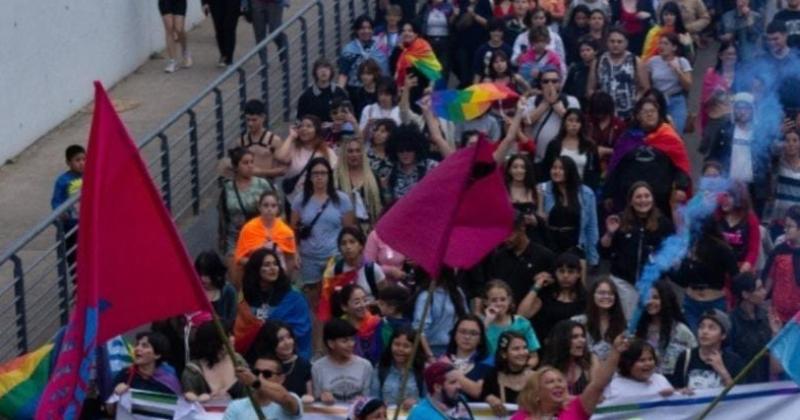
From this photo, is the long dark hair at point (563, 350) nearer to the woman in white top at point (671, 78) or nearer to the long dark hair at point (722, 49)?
the woman in white top at point (671, 78)

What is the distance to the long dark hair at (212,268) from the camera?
50.2 ft

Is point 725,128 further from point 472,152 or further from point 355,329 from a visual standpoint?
point 472,152

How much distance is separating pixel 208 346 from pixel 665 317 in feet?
8.97

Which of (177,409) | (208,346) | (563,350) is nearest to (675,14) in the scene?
(563,350)

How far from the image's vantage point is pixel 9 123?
832 inches

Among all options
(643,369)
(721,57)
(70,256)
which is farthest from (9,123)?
(643,369)

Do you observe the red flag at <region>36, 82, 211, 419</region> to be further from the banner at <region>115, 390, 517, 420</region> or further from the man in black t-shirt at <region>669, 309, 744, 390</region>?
the man in black t-shirt at <region>669, 309, 744, 390</region>

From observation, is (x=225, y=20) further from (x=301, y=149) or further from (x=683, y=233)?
(x=683, y=233)

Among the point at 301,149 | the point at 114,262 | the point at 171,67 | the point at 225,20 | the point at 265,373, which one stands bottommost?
the point at 171,67

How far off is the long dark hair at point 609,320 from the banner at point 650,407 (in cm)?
118

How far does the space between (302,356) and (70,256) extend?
2.79 meters

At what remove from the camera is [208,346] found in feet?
46.3

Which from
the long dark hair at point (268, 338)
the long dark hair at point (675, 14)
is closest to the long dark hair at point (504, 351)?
the long dark hair at point (268, 338)

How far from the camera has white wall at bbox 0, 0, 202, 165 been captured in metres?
21.2
